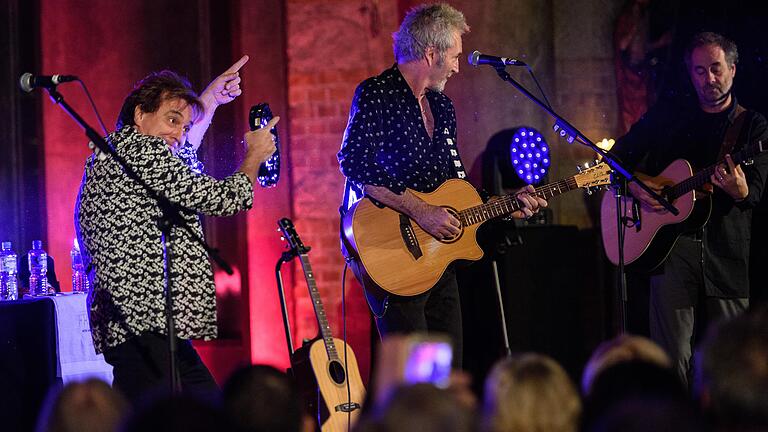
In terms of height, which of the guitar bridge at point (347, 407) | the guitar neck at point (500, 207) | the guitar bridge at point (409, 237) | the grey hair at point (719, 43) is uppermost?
the grey hair at point (719, 43)

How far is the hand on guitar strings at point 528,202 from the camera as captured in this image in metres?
4.99

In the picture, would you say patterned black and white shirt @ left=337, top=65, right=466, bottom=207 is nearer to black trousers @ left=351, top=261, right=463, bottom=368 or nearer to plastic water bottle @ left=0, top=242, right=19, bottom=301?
black trousers @ left=351, top=261, right=463, bottom=368

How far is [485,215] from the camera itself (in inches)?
194

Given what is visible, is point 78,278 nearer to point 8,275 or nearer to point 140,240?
point 8,275

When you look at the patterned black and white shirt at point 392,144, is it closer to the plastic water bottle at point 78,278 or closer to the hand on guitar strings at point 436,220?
the hand on guitar strings at point 436,220

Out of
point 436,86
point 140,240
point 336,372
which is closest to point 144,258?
point 140,240

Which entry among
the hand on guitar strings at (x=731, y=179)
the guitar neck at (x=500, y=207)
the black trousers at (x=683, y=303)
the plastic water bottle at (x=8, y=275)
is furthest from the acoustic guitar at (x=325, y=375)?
the hand on guitar strings at (x=731, y=179)

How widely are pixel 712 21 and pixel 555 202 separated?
1.58 metres

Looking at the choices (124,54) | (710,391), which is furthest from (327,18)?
(710,391)

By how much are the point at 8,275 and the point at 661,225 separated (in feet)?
12.3

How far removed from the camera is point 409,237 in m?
4.79

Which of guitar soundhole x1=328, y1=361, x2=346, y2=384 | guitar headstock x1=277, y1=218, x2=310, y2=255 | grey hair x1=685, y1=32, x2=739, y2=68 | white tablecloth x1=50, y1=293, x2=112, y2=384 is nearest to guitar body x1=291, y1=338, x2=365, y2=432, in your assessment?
guitar soundhole x1=328, y1=361, x2=346, y2=384

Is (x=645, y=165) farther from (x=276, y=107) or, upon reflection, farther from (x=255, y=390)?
(x=255, y=390)

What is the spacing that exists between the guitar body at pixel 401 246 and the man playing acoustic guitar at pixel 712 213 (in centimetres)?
118
